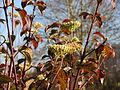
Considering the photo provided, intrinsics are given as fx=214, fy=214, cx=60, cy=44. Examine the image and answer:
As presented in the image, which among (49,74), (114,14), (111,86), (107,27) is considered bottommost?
(111,86)

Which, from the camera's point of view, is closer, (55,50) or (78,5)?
(55,50)

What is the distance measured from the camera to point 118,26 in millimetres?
8289

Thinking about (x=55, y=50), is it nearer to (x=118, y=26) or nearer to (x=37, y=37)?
(x=37, y=37)

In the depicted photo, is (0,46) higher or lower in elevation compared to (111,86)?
higher

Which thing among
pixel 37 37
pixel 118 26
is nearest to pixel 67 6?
pixel 118 26

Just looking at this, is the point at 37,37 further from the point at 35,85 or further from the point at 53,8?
the point at 53,8

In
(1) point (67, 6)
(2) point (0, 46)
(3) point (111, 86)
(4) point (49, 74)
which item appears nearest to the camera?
(4) point (49, 74)

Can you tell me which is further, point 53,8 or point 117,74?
point 53,8

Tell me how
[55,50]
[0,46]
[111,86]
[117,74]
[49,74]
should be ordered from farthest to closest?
[117,74]
[111,86]
[0,46]
[49,74]
[55,50]

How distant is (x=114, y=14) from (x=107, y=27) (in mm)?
562

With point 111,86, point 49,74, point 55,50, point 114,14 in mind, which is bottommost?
point 111,86

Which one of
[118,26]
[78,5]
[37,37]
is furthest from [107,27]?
[37,37]

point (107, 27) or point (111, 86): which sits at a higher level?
point (107, 27)

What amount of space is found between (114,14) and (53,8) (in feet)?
7.90
